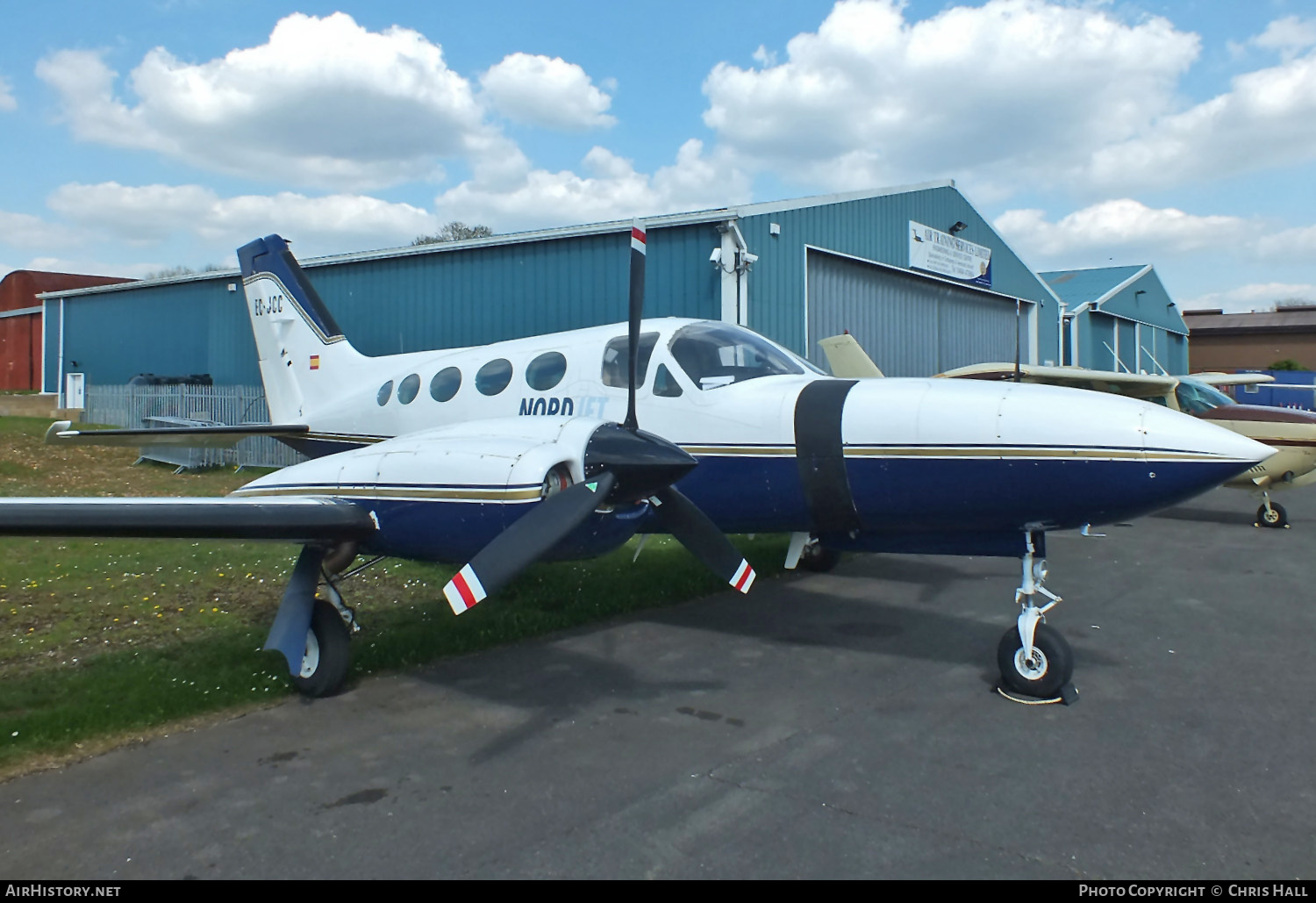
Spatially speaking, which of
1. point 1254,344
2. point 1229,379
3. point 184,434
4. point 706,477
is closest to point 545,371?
point 706,477

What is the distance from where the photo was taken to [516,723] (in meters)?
5.07

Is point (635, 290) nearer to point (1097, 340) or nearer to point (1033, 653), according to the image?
point (1033, 653)

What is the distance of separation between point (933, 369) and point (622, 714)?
16625 mm

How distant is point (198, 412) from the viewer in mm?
20172

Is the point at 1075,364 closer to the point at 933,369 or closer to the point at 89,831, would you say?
the point at 933,369

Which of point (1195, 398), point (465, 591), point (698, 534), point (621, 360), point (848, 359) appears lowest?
point (465, 591)

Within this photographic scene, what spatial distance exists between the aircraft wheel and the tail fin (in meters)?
13.1

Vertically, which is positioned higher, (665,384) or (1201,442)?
(665,384)

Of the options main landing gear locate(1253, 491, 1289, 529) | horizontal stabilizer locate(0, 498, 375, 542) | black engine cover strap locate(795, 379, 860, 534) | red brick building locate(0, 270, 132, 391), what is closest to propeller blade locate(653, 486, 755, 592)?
black engine cover strap locate(795, 379, 860, 534)

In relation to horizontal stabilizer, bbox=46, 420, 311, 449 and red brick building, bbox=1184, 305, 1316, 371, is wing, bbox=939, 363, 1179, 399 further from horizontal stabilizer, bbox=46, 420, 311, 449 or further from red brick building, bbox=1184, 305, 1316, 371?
red brick building, bbox=1184, 305, 1316, 371

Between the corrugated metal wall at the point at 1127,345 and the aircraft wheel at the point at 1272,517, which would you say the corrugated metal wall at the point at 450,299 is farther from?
the corrugated metal wall at the point at 1127,345

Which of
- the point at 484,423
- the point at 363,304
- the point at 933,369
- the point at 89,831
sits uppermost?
the point at 363,304

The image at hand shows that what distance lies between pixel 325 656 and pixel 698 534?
255 centimetres

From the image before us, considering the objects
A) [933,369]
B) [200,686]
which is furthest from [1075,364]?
[200,686]
